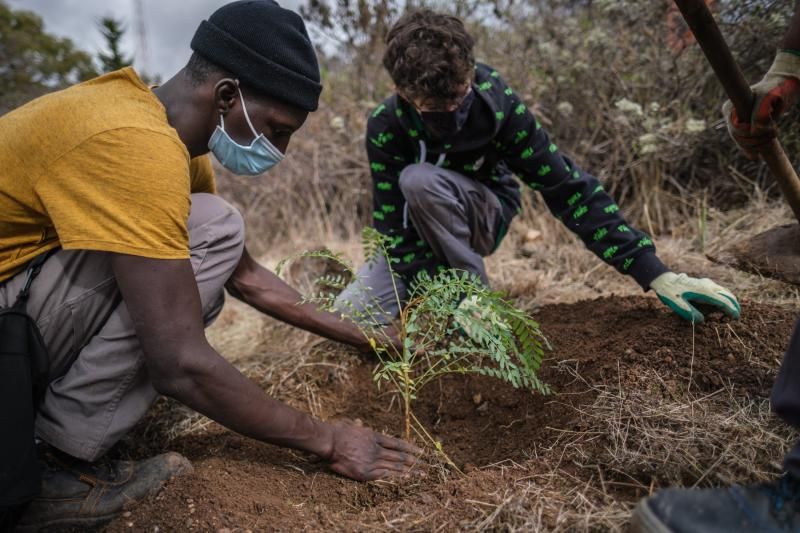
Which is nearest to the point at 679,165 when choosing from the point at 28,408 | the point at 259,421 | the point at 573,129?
the point at 573,129

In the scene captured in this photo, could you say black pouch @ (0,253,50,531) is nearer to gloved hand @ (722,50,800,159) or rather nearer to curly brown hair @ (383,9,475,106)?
curly brown hair @ (383,9,475,106)

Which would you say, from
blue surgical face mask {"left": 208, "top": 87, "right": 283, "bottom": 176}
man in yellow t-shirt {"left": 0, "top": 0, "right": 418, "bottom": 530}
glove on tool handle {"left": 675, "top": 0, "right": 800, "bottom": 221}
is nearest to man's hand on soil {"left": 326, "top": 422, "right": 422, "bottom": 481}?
man in yellow t-shirt {"left": 0, "top": 0, "right": 418, "bottom": 530}

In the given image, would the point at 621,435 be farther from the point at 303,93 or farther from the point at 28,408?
the point at 28,408

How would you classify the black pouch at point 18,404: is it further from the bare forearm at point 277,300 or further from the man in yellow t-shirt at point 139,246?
the bare forearm at point 277,300

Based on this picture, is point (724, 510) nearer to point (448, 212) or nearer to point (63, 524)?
point (448, 212)

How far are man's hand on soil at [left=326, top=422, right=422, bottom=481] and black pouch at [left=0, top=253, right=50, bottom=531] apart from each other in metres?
0.85

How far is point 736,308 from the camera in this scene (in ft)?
6.51

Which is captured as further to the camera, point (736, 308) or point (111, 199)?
point (736, 308)

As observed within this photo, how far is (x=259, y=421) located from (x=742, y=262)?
2.03m

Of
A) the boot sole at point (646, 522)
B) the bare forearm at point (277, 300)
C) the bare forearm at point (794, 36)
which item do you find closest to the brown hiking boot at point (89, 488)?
the bare forearm at point (277, 300)

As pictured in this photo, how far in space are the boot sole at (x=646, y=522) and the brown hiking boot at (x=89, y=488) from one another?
1.41 meters

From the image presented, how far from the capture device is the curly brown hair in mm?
2209

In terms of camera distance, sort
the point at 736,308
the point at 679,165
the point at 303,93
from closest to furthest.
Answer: the point at 303,93 < the point at 736,308 < the point at 679,165

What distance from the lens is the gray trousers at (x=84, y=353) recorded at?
1732 mm
